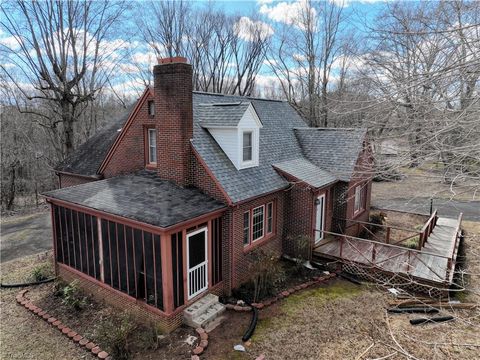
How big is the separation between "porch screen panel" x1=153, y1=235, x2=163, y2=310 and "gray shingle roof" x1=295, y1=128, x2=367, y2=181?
884cm

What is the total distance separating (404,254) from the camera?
11.5m

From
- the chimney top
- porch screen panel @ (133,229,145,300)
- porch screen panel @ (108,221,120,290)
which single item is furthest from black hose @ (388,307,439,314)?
the chimney top

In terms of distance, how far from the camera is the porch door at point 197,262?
8.49 metres

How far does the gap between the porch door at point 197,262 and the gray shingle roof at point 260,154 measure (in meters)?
1.51

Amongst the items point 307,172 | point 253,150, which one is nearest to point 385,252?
point 307,172

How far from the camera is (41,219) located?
19156 millimetres

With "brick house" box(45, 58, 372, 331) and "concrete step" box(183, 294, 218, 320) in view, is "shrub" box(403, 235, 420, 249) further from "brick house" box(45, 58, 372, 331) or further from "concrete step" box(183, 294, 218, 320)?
"concrete step" box(183, 294, 218, 320)

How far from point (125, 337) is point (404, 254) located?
9878 millimetres

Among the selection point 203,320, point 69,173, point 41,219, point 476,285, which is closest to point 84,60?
point 69,173

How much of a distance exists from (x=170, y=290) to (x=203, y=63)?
3249 cm

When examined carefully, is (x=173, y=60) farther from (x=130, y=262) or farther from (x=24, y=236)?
(x=24, y=236)

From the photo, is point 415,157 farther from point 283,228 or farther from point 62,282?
point 62,282

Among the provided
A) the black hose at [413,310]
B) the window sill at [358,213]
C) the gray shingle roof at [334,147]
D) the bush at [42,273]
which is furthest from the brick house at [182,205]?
the black hose at [413,310]

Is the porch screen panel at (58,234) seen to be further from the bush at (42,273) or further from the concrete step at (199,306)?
the concrete step at (199,306)
